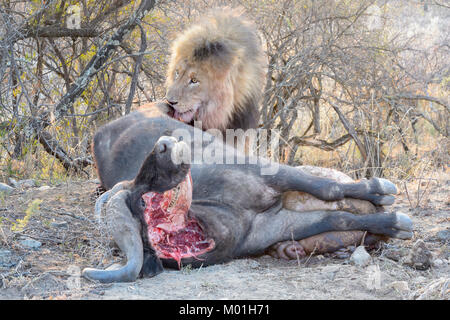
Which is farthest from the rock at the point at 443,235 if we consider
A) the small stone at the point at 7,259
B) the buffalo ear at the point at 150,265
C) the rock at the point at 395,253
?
the small stone at the point at 7,259

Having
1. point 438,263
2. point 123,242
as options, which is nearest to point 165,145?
point 123,242

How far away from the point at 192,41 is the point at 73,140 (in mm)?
2755

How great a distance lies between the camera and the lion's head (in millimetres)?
5520

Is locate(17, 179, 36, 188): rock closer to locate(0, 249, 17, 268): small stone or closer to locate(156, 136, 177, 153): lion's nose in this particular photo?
locate(0, 249, 17, 268): small stone

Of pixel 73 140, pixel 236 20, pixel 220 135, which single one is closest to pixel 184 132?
pixel 220 135

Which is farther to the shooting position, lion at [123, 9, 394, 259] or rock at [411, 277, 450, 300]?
lion at [123, 9, 394, 259]

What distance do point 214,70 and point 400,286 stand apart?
2.91 m

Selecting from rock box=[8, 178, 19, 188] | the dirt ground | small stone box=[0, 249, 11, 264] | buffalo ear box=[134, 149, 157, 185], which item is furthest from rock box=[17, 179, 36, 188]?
buffalo ear box=[134, 149, 157, 185]

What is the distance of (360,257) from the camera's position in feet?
12.2

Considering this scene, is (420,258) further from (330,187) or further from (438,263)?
(330,187)

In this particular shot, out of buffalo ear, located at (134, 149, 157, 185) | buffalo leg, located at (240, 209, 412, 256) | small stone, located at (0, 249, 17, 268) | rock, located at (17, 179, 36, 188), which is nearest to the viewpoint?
buffalo ear, located at (134, 149, 157, 185)
